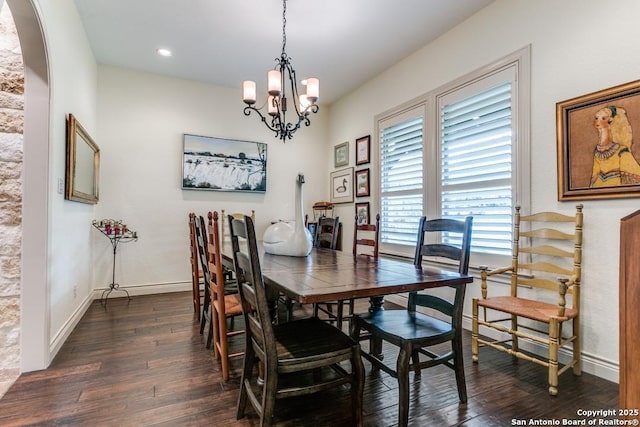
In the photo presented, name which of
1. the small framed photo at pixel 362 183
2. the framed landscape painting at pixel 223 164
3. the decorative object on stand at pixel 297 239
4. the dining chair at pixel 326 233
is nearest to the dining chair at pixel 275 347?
the decorative object on stand at pixel 297 239

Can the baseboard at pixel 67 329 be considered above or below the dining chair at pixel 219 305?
below

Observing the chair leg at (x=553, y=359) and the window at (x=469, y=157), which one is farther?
the window at (x=469, y=157)

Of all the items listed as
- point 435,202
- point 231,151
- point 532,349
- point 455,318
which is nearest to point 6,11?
point 231,151

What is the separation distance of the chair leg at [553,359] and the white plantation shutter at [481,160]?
867mm

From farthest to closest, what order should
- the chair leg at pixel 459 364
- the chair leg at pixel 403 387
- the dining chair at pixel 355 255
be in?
the dining chair at pixel 355 255
the chair leg at pixel 459 364
the chair leg at pixel 403 387

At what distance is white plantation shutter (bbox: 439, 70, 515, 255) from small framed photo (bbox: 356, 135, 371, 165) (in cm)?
128

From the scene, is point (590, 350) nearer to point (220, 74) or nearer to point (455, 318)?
point (455, 318)

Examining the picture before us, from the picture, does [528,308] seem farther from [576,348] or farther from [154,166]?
[154,166]

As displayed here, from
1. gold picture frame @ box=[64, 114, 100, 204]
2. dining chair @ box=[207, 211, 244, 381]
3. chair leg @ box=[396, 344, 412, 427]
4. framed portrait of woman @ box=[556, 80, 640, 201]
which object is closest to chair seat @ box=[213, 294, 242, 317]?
dining chair @ box=[207, 211, 244, 381]

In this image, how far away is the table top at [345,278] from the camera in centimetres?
138

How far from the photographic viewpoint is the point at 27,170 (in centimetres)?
218

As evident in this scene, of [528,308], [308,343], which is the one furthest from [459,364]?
[308,343]

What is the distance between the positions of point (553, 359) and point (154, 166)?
457cm

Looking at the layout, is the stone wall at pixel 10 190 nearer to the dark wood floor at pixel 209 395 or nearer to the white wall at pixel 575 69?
the dark wood floor at pixel 209 395
